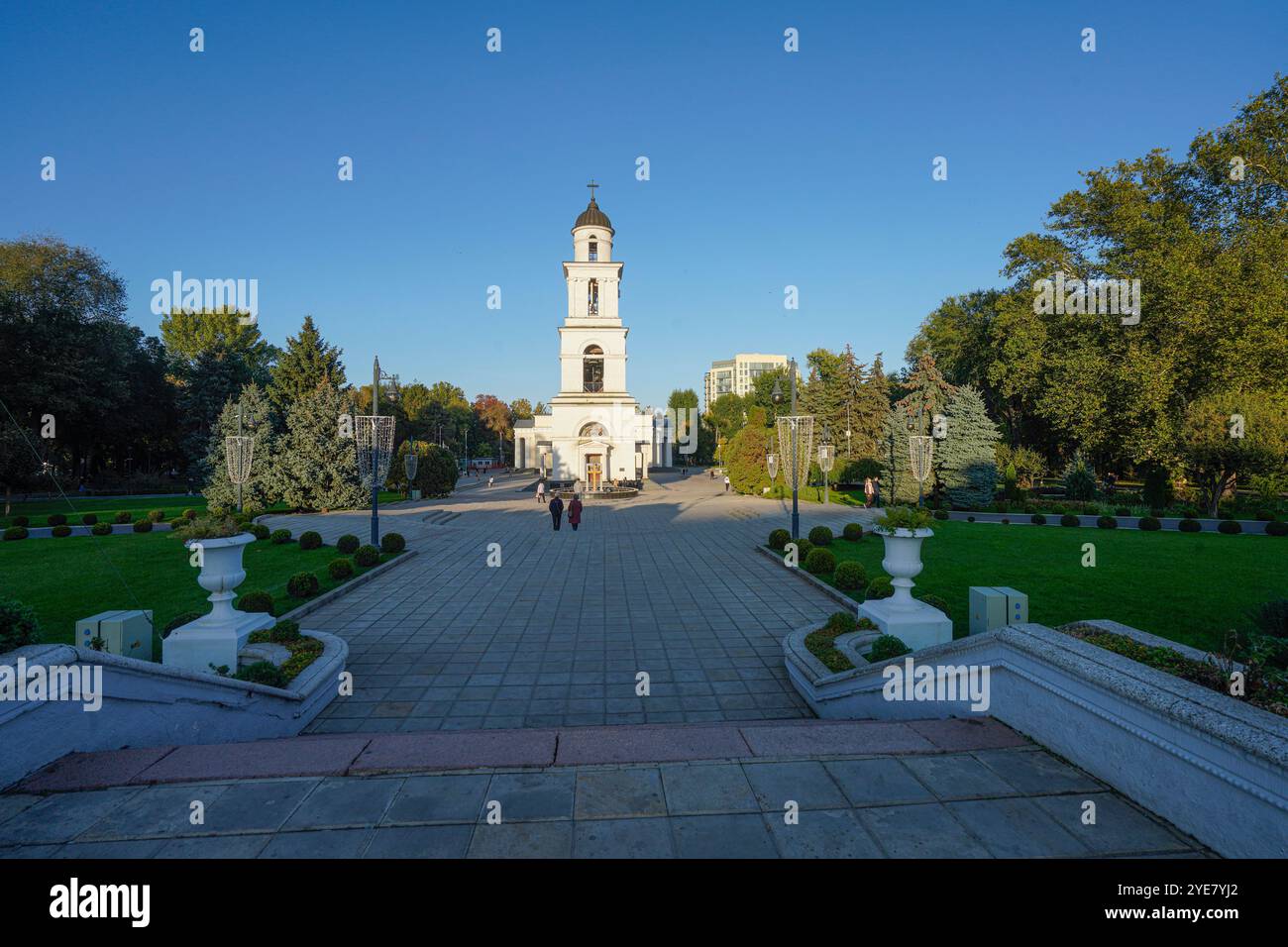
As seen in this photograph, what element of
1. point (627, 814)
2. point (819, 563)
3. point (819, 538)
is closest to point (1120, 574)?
point (819, 563)

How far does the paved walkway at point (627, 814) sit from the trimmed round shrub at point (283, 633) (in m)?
4.20

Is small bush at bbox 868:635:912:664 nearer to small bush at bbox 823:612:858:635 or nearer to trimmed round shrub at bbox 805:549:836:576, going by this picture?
small bush at bbox 823:612:858:635

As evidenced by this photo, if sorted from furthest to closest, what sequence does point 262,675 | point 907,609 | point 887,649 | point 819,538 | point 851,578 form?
point 819,538
point 851,578
point 907,609
point 887,649
point 262,675

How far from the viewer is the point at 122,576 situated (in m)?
12.8

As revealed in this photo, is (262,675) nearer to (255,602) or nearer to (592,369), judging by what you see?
(255,602)

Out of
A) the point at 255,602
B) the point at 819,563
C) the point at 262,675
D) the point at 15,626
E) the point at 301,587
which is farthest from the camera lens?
the point at 819,563

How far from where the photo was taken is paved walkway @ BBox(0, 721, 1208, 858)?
303cm

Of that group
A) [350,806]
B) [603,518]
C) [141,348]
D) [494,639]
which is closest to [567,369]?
[603,518]

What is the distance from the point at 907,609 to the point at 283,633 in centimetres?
781

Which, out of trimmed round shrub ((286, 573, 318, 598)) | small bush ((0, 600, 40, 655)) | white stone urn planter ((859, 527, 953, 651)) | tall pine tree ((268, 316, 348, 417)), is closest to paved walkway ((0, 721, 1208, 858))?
small bush ((0, 600, 40, 655))

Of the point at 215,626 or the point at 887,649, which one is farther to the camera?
the point at 215,626

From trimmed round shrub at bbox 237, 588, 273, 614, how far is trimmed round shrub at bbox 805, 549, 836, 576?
1027cm

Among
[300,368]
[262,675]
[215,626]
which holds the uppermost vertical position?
[300,368]

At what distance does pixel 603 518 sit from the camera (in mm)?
27328
